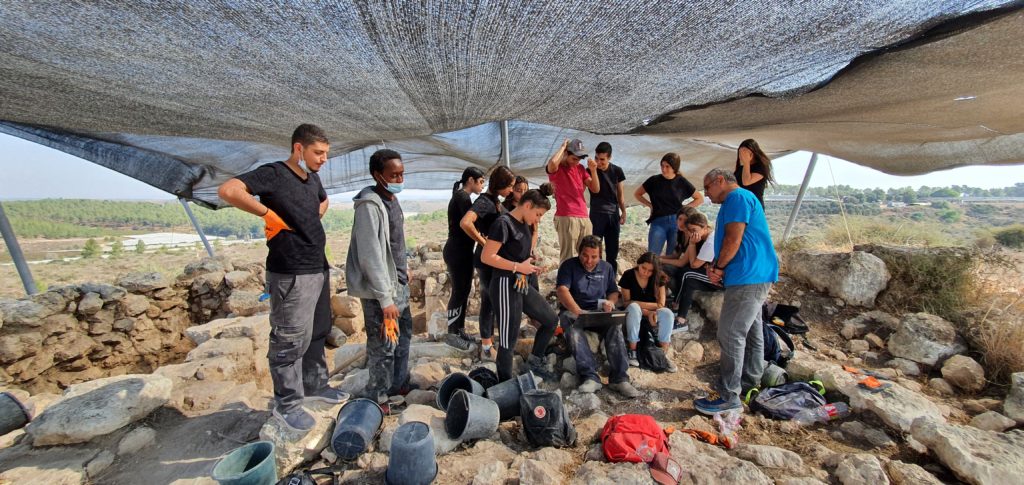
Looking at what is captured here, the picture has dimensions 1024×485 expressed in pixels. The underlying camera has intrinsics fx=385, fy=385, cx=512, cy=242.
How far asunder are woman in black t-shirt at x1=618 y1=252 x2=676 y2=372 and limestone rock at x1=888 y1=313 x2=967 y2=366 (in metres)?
2.14

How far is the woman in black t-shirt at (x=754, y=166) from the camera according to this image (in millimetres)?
3354

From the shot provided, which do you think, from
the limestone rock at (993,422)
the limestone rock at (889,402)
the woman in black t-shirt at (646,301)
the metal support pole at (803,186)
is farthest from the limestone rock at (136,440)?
the metal support pole at (803,186)

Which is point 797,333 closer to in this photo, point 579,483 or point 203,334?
point 579,483

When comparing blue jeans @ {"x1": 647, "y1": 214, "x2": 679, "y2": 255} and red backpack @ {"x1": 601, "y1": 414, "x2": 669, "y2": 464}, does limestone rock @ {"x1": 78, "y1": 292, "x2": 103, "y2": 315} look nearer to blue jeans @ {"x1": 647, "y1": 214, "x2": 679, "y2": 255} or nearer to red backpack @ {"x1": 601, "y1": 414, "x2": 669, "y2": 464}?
red backpack @ {"x1": 601, "y1": 414, "x2": 669, "y2": 464}

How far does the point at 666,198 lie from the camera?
4.07 m

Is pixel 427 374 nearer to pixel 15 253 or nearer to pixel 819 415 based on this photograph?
pixel 819 415

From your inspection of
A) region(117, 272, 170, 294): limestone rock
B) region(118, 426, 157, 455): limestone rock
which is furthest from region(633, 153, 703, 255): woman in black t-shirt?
region(117, 272, 170, 294): limestone rock

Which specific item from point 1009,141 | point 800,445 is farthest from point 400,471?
point 1009,141

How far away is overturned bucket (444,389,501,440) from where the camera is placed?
228 centimetres

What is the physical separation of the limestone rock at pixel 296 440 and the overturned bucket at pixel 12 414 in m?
1.82

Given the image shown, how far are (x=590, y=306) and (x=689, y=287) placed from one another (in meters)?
1.25

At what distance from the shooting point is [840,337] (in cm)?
413

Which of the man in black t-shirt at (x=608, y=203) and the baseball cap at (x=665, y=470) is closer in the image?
the baseball cap at (x=665, y=470)

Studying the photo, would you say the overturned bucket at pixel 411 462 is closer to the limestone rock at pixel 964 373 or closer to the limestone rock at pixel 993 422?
the limestone rock at pixel 993 422
